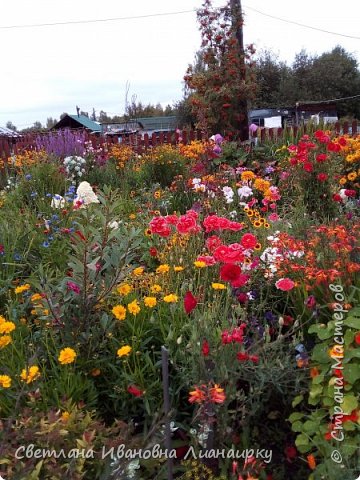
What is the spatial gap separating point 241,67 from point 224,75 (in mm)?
386

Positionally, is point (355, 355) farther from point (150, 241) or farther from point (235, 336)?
point (150, 241)

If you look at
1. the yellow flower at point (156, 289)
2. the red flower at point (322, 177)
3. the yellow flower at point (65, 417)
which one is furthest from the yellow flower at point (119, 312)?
the red flower at point (322, 177)

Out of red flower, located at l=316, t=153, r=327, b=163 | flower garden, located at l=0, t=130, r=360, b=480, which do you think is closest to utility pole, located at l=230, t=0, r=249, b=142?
red flower, located at l=316, t=153, r=327, b=163

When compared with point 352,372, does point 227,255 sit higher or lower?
higher

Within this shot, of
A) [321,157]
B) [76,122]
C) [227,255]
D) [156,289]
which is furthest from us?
[76,122]

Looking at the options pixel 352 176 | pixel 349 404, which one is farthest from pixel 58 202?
pixel 352 176

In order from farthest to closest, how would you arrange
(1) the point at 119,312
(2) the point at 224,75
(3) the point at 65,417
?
1. (2) the point at 224,75
2. (1) the point at 119,312
3. (3) the point at 65,417

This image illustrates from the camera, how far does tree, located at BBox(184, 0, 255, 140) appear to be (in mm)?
9500

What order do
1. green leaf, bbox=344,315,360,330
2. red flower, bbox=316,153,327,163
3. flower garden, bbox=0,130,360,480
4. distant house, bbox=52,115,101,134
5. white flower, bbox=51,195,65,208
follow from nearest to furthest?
flower garden, bbox=0,130,360,480, green leaf, bbox=344,315,360,330, white flower, bbox=51,195,65,208, red flower, bbox=316,153,327,163, distant house, bbox=52,115,101,134

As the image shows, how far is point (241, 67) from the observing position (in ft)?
32.0

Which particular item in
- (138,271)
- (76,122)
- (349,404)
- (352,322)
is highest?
(76,122)

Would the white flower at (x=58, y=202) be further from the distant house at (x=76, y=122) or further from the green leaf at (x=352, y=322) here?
the distant house at (x=76, y=122)

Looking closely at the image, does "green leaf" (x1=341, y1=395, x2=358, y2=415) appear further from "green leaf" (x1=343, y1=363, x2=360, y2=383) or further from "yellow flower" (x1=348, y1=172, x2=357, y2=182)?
"yellow flower" (x1=348, y1=172, x2=357, y2=182)

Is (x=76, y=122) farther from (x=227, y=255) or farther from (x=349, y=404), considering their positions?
(x=349, y=404)
